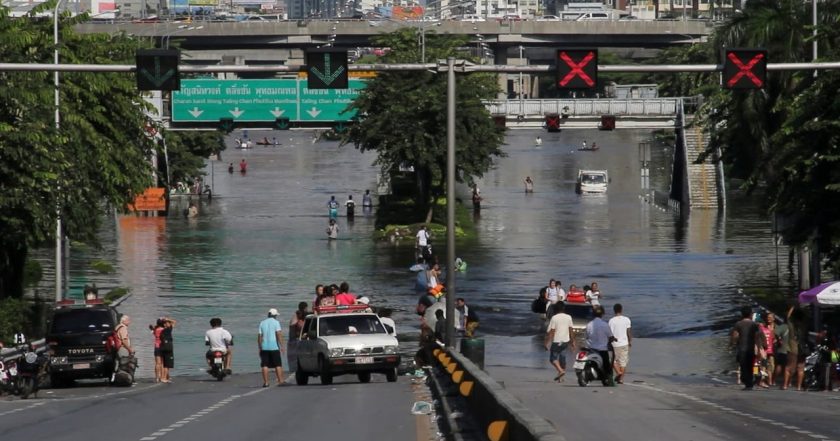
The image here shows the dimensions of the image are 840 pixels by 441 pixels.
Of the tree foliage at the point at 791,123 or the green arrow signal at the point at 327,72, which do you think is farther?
the tree foliage at the point at 791,123

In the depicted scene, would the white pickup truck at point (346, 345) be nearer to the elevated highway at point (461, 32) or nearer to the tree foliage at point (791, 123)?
the tree foliage at point (791, 123)

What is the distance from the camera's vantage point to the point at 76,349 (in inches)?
1347

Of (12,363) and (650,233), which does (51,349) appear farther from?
(650,233)

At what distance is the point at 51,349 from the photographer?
3428 centimetres

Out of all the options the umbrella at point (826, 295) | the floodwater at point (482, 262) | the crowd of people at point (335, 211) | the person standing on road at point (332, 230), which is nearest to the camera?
the umbrella at point (826, 295)

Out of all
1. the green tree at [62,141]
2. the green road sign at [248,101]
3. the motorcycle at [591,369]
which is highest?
the green road sign at [248,101]

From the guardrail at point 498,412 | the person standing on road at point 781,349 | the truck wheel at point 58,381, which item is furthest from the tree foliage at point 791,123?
the truck wheel at point 58,381

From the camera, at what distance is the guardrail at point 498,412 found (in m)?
13.1

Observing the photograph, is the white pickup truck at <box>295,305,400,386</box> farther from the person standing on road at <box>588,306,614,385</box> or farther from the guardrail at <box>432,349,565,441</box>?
the guardrail at <box>432,349,565,441</box>

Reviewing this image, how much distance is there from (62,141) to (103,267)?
25619 millimetres

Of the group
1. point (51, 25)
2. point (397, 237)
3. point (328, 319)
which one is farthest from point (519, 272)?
point (328, 319)

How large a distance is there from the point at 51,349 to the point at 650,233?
52.4 m

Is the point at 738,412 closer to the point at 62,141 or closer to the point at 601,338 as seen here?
the point at 601,338

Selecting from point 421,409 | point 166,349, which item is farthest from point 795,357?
point 166,349
